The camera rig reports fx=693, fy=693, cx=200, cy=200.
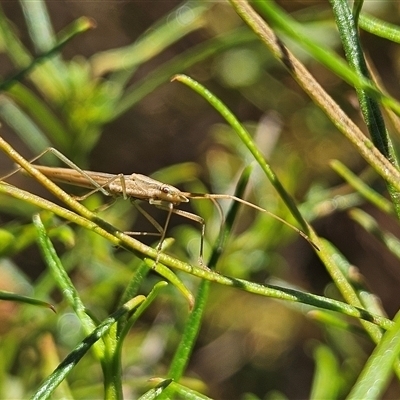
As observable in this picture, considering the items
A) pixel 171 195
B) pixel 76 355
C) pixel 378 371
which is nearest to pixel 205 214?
pixel 171 195

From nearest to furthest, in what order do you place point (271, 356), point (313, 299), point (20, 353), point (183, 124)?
point (313, 299) < point (20, 353) < point (271, 356) < point (183, 124)

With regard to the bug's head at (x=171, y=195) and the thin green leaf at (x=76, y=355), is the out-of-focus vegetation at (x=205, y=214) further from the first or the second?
the bug's head at (x=171, y=195)

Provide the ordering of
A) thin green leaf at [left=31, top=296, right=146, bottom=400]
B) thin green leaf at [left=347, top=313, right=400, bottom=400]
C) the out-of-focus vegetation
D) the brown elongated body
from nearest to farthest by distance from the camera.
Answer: thin green leaf at [left=347, top=313, right=400, bottom=400] → thin green leaf at [left=31, top=296, right=146, bottom=400] → the out-of-focus vegetation → the brown elongated body

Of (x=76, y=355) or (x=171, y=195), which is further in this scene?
(x=171, y=195)

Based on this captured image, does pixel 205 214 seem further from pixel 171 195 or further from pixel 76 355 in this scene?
pixel 76 355

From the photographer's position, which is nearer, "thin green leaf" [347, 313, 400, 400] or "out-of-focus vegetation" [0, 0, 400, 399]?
"thin green leaf" [347, 313, 400, 400]

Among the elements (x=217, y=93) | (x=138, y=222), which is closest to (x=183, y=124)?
(x=217, y=93)

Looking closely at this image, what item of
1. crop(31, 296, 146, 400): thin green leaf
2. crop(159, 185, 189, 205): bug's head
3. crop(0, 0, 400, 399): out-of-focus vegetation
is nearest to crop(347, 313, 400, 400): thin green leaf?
crop(0, 0, 400, 399): out-of-focus vegetation

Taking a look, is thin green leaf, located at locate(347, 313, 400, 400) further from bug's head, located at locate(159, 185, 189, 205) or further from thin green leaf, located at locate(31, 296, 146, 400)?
bug's head, located at locate(159, 185, 189, 205)

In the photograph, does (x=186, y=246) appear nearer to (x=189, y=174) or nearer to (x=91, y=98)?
(x=189, y=174)
